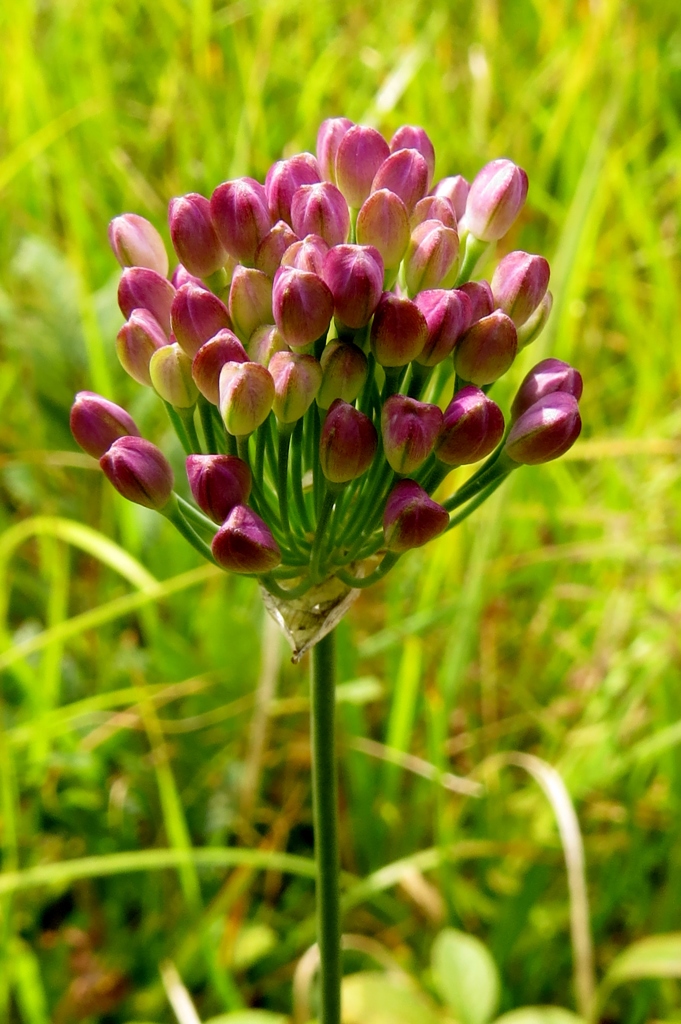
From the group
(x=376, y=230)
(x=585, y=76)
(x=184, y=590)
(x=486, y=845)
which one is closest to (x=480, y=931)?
(x=486, y=845)

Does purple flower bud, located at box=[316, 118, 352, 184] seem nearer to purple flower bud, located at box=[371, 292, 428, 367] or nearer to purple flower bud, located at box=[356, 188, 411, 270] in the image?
purple flower bud, located at box=[356, 188, 411, 270]

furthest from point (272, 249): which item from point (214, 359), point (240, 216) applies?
point (214, 359)

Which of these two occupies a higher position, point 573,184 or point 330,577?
point 573,184

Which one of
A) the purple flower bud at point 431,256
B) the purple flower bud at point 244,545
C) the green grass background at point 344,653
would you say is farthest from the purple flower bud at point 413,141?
the green grass background at point 344,653

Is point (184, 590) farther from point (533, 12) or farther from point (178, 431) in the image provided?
point (533, 12)

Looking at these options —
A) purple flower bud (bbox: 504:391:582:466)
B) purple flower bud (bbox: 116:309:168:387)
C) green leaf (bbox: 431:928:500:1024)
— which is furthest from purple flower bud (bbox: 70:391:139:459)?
green leaf (bbox: 431:928:500:1024)

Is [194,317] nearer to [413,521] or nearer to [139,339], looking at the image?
[139,339]

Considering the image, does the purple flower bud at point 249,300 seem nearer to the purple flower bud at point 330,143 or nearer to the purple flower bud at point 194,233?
the purple flower bud at point 194,233
